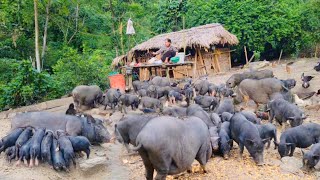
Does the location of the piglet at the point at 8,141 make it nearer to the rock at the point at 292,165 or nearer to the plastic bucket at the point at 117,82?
the rock at the point at 292,165

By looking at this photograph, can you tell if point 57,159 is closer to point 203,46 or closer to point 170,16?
point 203,46

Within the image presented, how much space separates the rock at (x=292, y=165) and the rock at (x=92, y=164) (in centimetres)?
→ 373

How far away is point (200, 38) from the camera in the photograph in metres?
23.9

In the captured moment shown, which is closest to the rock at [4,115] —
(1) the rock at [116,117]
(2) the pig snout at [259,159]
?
(1) the rock at [116,117]

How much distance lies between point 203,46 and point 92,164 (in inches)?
689

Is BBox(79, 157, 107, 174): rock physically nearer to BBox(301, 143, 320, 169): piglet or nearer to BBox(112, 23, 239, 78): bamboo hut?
BBox(301, 143, 320, 169): piglet

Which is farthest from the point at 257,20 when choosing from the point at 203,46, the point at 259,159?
the point at 259,159

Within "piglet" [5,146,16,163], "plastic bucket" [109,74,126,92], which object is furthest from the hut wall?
"piglet" [5,146,16,163]

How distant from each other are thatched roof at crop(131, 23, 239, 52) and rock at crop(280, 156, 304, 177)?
1611 cm

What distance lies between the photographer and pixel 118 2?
2889 centimetres

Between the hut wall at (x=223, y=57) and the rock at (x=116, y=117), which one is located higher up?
the hut wall at (x=223, y=57)

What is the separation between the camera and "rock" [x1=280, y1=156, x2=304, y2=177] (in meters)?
6.94

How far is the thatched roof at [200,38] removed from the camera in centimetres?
2381

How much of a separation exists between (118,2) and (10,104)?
16767 mm
